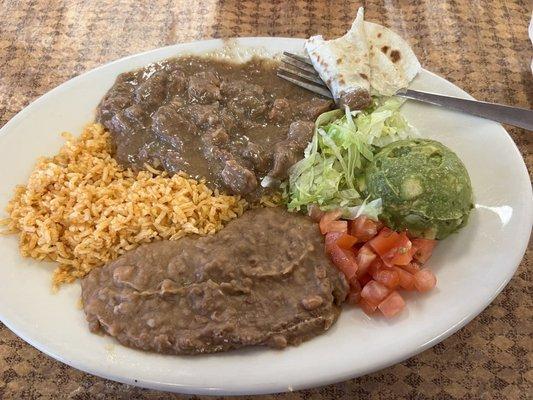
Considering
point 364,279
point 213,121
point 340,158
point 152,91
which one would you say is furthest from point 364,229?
point 152,91

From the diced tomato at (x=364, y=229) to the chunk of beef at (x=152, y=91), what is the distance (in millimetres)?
1393

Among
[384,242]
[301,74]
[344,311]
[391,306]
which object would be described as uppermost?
[301,74]

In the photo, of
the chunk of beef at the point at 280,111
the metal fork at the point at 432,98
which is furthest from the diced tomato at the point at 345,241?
the metal fork at the point at 432,98

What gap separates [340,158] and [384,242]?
622 millimetres

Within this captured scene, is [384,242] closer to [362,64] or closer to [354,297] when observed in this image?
[354,297]

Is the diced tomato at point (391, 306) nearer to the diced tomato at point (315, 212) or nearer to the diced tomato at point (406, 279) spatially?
the diced tomato at point (406, 279)

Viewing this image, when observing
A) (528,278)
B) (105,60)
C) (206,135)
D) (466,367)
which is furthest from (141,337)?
(105,60)

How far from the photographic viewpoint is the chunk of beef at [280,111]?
2.96 meters

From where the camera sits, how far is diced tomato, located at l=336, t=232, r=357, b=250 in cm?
235

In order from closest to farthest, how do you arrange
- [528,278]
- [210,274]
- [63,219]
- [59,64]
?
[210,274] < [63,219] < [528,278] < [59,64]

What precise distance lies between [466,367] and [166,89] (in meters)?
2.20

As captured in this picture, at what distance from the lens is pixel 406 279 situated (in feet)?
7.39

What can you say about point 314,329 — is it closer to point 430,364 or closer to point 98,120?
point 430,364

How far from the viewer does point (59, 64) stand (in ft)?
13.3
